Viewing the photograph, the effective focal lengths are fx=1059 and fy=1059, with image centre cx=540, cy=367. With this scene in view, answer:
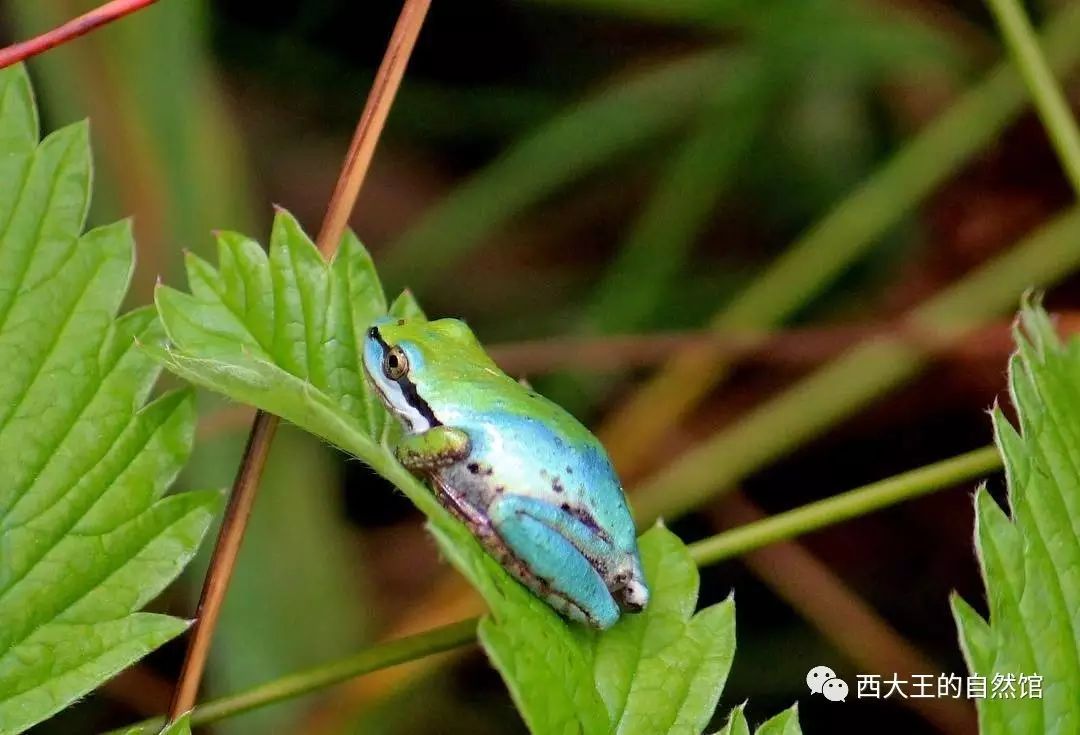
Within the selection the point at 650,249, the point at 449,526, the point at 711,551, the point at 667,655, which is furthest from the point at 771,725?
the point at 650,249

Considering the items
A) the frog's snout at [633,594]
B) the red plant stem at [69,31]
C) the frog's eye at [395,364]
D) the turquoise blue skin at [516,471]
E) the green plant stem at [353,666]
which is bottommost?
the green plant stem at [353,666]

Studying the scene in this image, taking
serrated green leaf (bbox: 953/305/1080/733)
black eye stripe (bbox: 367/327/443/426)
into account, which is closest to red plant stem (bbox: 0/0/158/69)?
black eye stripe (bbox: 367/327/443/426)

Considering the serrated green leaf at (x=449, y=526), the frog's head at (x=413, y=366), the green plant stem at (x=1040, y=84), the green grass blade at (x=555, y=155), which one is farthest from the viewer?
the green grass blade at (x=555, y=155)

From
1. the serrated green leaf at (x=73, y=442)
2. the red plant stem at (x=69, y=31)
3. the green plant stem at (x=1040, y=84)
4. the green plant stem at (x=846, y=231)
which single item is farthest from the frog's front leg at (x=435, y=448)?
the green plant stem at (x=1040, y=84)

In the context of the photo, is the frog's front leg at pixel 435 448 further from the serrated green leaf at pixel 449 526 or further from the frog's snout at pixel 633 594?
the frog's snout at pixel 633 594

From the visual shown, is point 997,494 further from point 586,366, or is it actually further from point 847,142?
point 847,142

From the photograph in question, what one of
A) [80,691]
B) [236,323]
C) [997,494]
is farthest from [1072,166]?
[80,691]

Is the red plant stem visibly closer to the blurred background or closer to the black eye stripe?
the black eye stripe
